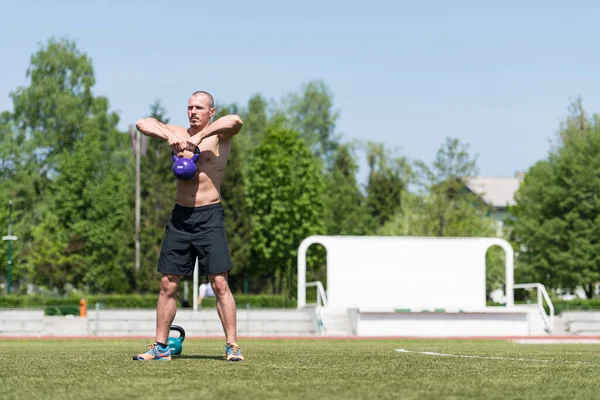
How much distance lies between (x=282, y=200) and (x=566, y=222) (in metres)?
18.1

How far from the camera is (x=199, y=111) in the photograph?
7758 mm

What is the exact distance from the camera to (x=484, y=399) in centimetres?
438

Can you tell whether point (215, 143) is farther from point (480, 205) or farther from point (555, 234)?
point (480, 205)

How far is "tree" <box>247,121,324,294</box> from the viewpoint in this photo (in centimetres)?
6353

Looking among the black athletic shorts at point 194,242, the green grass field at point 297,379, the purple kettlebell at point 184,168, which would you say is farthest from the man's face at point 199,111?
the green grass field at point 297,379

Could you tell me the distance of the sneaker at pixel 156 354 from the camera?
7.25 metres

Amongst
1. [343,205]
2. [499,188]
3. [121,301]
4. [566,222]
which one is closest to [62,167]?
[343,205]

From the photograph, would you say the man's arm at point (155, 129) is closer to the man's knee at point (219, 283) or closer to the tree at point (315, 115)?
the man's knee at point (219, 283)

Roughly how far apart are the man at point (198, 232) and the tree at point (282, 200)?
5516 centimetres

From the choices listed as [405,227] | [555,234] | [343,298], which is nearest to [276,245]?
[405,227]

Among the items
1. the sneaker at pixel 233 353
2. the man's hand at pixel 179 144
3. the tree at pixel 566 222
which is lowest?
the sneaker at pixel 233 353

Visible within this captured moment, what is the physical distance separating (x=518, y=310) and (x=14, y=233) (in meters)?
47.5

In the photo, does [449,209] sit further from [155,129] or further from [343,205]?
[155,129]

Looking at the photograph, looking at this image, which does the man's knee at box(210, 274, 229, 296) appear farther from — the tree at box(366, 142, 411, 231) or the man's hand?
the tree at box(366, 142, 411, 231)
